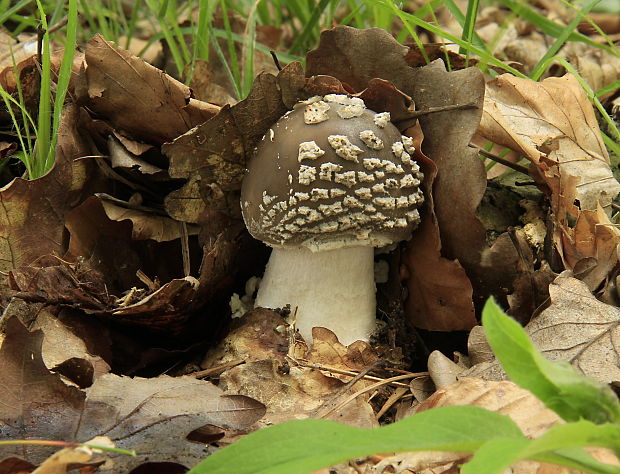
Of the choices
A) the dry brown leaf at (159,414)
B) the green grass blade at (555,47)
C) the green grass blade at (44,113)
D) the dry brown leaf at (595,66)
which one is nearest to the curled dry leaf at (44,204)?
the green grass blade at (44,113)

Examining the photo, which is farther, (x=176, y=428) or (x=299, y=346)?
(x=299, y=346)

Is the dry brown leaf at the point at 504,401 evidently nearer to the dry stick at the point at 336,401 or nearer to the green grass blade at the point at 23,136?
the dry stick at the point at 336,401

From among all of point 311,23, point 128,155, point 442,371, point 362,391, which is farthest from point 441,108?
point 311,23

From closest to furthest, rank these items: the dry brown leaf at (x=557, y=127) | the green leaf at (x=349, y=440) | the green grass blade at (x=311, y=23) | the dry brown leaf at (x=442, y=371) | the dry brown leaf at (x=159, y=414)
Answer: the green leaf at (x=349, y=440) → the dry brown leaf at (x=159, y=414) → the dry brown leaf at (x=442, y=371) → the dry brown leaf at (x=557, y=127) → the green grass blade at (x=311, y=23)

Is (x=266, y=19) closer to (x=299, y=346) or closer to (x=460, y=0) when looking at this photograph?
(x=299, y=346)

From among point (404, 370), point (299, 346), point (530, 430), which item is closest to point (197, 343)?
point (299, 346)

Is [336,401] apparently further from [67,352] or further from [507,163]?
[507,163]

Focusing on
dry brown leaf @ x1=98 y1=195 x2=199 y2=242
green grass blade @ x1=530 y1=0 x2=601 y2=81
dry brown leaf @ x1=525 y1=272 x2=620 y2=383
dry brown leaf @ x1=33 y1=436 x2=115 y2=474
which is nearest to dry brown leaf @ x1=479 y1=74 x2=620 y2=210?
green grass blade @ x1=530 y1=0 x2=601 y2=81

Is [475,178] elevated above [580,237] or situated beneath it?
elevated above
